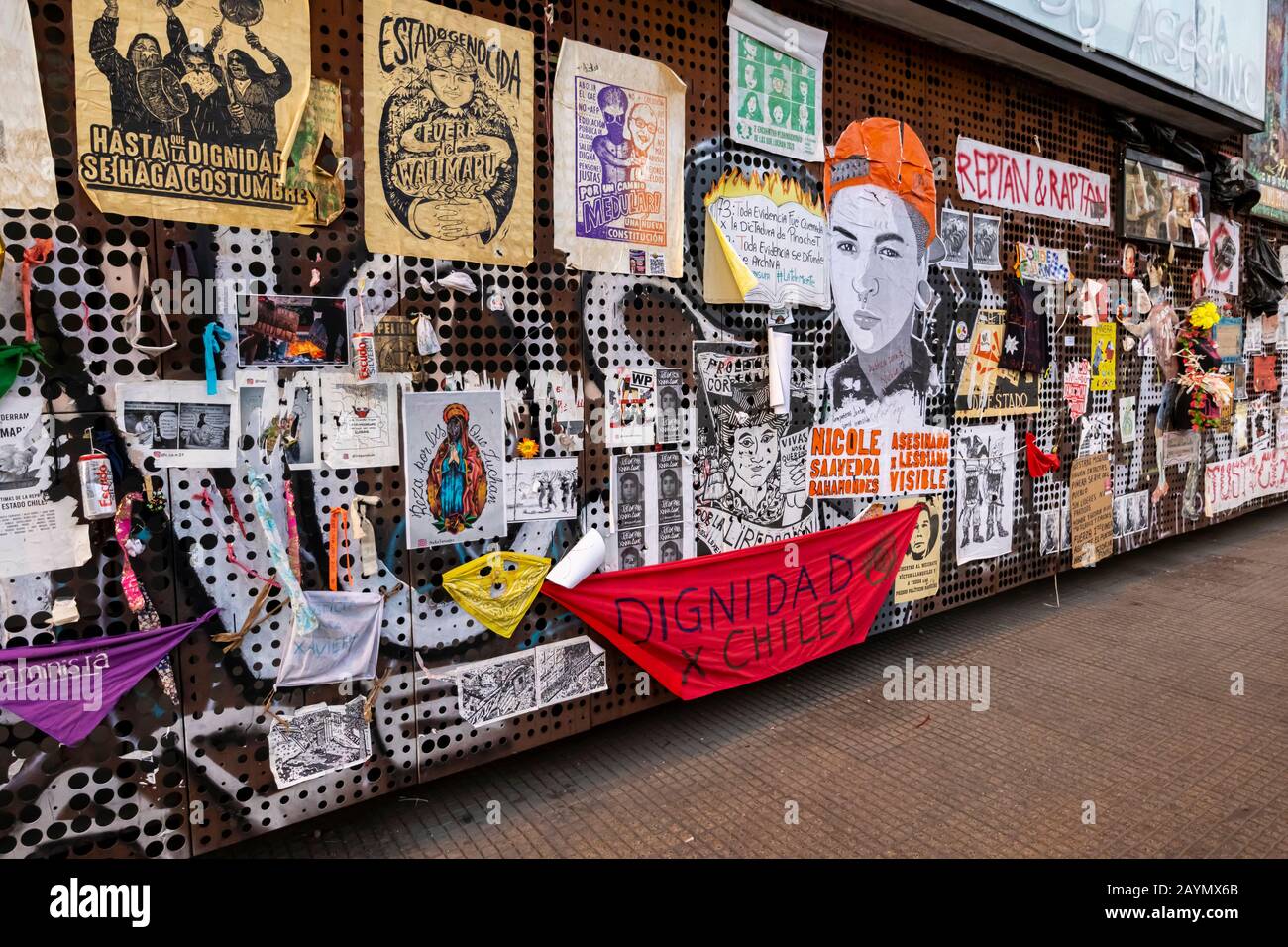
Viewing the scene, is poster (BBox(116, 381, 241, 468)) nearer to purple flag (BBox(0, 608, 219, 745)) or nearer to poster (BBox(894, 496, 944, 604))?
purple flag (BBox(0, 608, 219, 745))

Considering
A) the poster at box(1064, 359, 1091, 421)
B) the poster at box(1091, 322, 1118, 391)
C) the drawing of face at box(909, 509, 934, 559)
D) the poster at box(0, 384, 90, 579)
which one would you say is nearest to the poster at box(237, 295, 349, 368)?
the poster at box(0, 384, 90, 579)

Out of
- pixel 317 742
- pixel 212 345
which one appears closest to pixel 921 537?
pixel 317 742

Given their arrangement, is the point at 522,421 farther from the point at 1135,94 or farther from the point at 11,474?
the point at 1135,94

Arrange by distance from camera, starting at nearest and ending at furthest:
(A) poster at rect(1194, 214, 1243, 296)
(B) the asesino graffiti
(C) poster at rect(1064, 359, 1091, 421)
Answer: (C) poster at rect(1064, 359, 1091, 421) → (A) poster at rect(1194, 214, 1243, 296) → (B) the asesino graffiti

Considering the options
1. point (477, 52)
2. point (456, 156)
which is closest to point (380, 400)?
point (456, 156)

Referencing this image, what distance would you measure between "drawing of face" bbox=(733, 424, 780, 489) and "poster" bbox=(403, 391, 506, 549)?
154 cm

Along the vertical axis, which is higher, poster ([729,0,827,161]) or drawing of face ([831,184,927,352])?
poster ([729,0,827,161])

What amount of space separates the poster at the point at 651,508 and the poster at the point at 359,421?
120 centimetres

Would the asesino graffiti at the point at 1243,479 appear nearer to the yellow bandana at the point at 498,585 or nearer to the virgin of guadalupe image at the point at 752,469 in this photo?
the virgin of guadalupe image at the point at 752,469

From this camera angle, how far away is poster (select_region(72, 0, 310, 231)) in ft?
8.87

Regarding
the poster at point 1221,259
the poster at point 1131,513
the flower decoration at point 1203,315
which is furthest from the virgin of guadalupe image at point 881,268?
the poster at point 1221,259

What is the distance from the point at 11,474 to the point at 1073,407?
7.31 m

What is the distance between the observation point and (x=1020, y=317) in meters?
6.29

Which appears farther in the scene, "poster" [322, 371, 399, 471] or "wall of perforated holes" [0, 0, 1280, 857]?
"poster" [322, 371, 399, 471]
